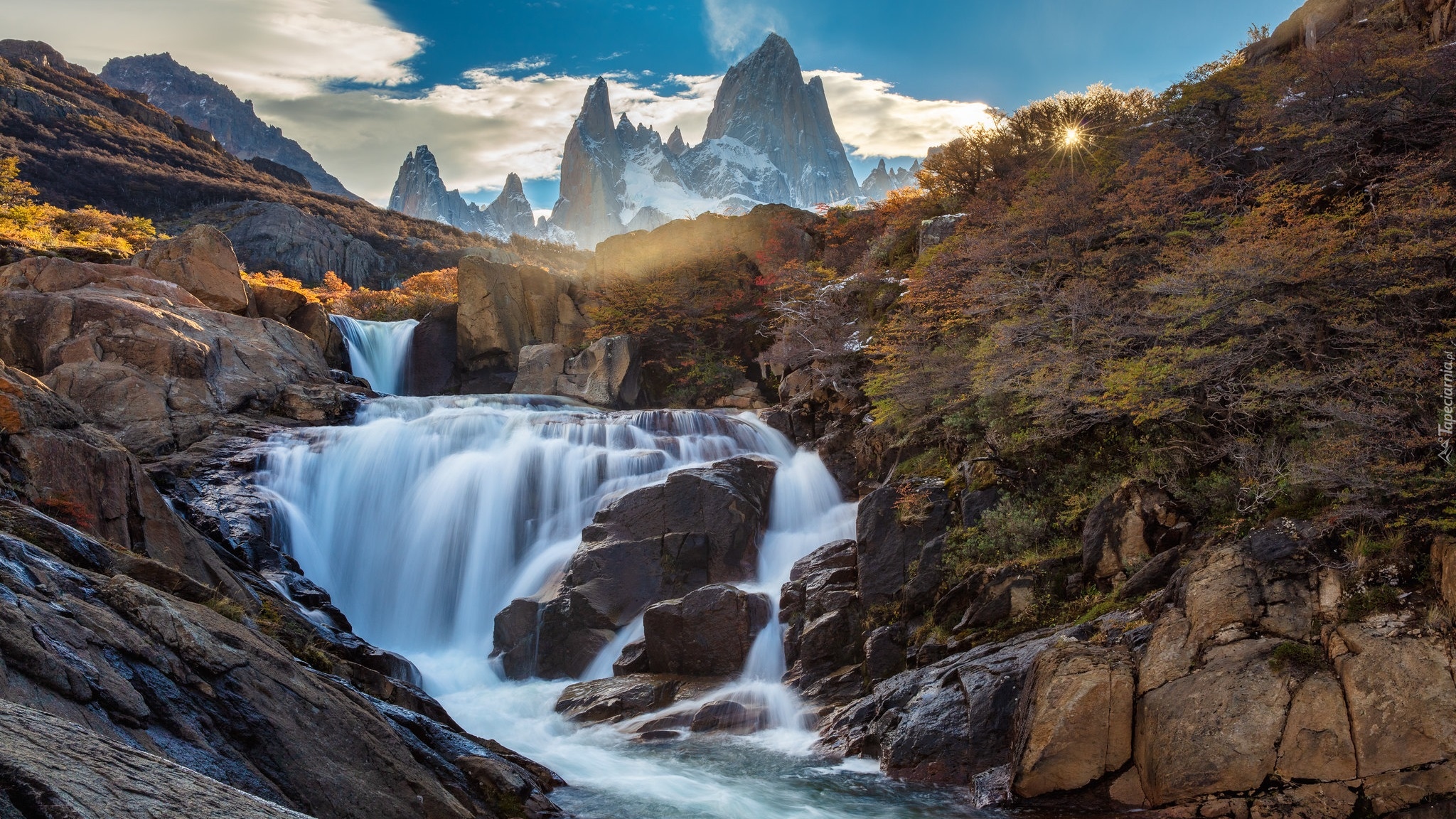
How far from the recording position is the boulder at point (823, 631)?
14.7 m

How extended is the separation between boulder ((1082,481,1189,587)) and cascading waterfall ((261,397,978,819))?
490 cm

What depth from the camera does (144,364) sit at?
23.0 m

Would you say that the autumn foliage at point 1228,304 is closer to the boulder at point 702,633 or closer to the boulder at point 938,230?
the boulder at point 938,230

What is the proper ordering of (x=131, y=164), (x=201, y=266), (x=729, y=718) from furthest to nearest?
(x=131, y=164)
(x=201, y=266)
(x=729, y=718)

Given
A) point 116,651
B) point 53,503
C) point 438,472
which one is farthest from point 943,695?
point 438,472

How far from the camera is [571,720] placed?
14734mm

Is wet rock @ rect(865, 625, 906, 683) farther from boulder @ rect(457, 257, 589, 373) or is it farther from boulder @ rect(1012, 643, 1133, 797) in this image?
boulder @ rect(457, 257, 589, 373)

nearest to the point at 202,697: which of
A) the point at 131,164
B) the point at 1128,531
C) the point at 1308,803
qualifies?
the point at 1308,803

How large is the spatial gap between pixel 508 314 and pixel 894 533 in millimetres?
30317

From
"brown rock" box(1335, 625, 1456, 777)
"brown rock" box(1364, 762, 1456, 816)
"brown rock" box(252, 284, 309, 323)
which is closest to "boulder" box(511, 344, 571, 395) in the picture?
"brown rock" box(252, 284, 309, 323)

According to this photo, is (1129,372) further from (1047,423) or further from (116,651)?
(116,651)

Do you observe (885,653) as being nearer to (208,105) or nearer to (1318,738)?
(1318,738)


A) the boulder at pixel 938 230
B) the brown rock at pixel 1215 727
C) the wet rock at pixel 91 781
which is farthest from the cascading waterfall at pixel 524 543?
the wet rock at pixel 91 781

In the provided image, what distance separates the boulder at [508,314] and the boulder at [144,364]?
524 inches
